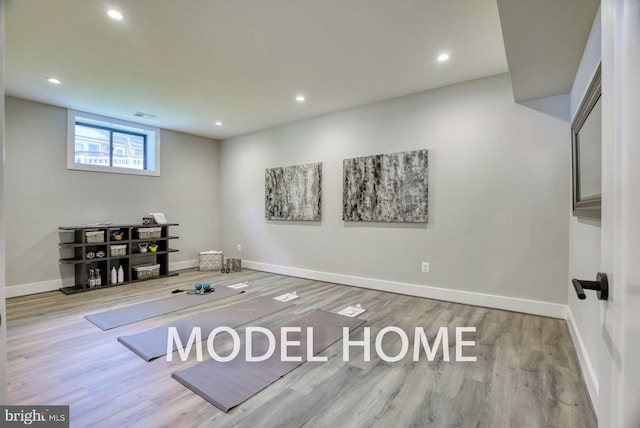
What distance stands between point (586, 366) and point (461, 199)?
6.46 feet

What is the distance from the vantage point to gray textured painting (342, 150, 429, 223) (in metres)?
3.78

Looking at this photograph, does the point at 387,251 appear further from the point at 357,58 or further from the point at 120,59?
the point at 120,59

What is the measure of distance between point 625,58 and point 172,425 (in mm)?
2204

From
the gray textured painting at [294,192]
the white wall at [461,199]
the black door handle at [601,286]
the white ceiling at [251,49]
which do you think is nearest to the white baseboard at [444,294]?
the white wall at [461,199]

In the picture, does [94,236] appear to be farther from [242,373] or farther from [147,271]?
[242,373]

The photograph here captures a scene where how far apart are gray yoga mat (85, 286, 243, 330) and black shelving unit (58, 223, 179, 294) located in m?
1.35

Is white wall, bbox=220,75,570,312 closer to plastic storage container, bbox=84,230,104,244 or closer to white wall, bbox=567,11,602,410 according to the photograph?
white wall, bbox=567,11,602,410

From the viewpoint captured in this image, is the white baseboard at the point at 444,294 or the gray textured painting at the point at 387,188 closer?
the white baseboard at the point at 444,294

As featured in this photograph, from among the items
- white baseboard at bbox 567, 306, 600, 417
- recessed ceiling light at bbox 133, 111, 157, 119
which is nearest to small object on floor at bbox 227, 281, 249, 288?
recessed ceiling light at bbox 133, 111, 157, 119

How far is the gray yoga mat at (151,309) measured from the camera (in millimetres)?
2986

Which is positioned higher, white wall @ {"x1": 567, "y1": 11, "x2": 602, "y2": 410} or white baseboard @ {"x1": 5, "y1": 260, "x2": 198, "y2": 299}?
white wall @ {"x1": 567, "y1": 11, "x2": 602, "y2": 410}

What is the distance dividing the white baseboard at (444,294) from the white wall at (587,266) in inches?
13.0

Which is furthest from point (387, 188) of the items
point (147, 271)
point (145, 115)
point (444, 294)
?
point (147, 271)

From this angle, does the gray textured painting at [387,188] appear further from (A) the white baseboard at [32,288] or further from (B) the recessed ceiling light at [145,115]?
(A) the white baseboard at [32,288]
